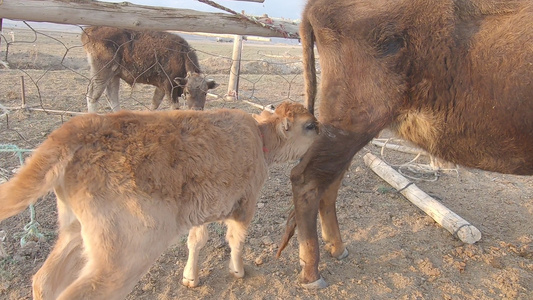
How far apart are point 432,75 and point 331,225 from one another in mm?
1668

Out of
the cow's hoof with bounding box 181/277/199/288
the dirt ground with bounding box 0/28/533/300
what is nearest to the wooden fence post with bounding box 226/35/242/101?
the dirt ground with bounding box 0/28/533/300

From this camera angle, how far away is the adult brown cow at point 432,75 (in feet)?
9.63

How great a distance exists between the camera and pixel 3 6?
3.20 m

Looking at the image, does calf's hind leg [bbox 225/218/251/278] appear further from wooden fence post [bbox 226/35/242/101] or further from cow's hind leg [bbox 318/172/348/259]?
wooden fence post [bbox 226/35/242/101]

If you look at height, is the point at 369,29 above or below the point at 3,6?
above

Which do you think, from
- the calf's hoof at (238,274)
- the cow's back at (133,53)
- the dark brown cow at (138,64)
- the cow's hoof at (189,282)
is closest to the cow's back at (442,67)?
the calf's hoof at (238,274)

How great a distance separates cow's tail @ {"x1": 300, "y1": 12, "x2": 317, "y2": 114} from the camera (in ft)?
11.1

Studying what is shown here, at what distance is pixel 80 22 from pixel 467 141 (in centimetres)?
342

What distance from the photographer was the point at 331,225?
12.7ft

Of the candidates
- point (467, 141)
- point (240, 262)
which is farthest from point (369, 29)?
point (240, 262)

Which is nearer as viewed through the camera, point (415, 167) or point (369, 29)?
point (369, 29)

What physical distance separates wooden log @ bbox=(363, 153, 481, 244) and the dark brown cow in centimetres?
436

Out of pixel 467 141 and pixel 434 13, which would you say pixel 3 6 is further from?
pixel 467 141

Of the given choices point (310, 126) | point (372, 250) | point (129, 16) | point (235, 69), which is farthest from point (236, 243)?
point (235, 69)
